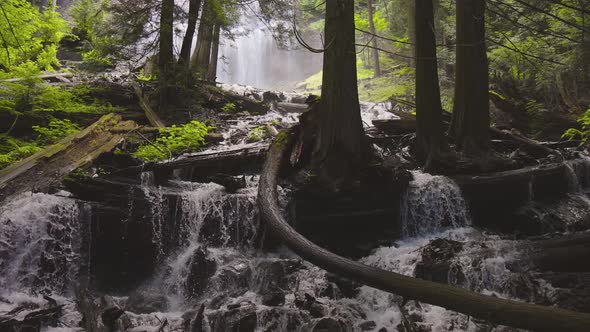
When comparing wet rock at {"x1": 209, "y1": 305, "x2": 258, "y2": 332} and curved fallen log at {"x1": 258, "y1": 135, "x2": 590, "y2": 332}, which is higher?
curved fallen log at {"x1": 258, "y1": 135, "x2": 590, "y2": 332}

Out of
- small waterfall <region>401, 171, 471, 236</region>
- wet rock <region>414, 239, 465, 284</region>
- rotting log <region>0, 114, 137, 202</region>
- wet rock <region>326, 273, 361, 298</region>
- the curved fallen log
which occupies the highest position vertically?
rotting log <region>0, 114, 137, 202</region>

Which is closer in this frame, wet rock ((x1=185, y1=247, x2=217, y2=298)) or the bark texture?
wet rock ((x1=185, y1=247, x2=217, y2=298))

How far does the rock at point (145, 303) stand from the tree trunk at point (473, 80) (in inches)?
278

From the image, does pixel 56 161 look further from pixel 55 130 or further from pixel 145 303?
pixel 145 303

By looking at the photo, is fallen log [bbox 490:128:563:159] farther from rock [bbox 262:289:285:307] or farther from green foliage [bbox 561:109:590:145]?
rock [bbox 262:289:285:307]

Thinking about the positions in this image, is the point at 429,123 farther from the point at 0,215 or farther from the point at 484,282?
the point at 0,215

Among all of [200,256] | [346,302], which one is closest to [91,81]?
[200,256]

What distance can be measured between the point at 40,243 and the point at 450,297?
648cm

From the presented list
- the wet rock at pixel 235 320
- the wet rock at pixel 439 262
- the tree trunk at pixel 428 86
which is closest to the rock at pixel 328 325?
the wet rock at pixel 235 320

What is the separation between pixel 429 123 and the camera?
8.72 meters

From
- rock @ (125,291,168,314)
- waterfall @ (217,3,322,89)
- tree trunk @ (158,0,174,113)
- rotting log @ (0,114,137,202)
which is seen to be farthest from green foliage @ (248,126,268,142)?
waterfall @ (217,3,322,89)

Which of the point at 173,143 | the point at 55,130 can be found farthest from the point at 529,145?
the point at 55,130

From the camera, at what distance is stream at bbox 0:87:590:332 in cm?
574

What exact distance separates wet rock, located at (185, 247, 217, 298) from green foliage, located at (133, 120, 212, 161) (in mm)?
2395
